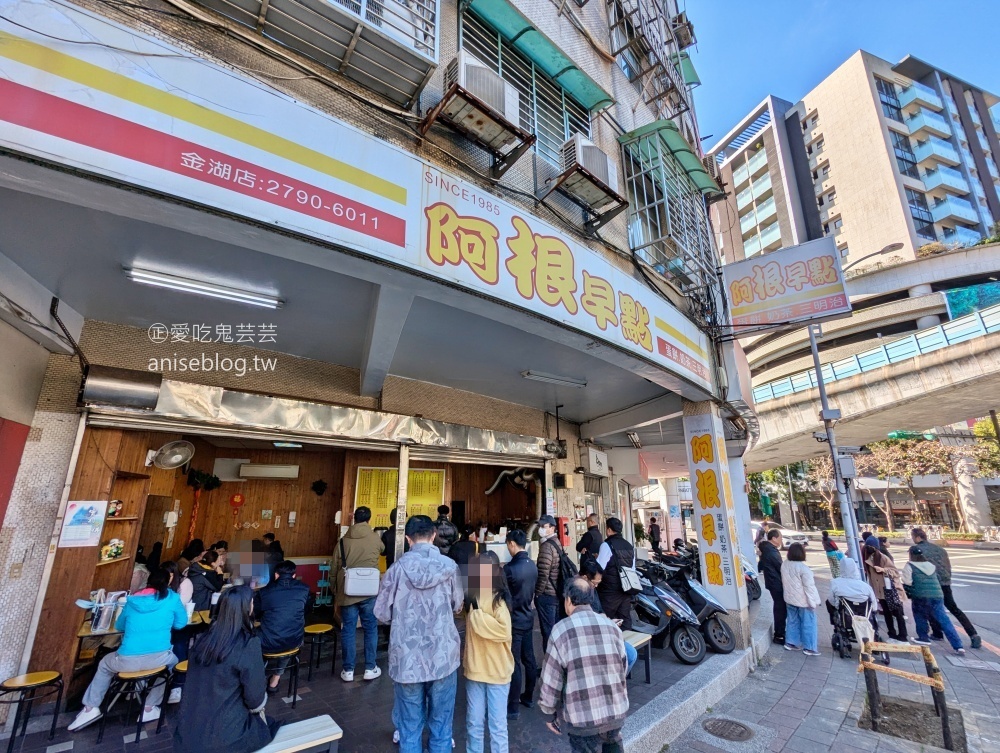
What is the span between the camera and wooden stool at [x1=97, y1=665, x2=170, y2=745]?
13.0ft

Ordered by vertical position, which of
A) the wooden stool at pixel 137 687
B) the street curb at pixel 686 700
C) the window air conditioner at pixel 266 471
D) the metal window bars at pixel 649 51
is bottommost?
the street curb at pixel 686 700

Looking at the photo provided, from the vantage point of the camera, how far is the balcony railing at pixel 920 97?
41125 mm

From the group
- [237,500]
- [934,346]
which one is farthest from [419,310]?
[934,346]

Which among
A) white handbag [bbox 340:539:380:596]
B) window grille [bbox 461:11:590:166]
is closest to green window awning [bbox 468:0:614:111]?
window grille [bbox 461:11:590:166]

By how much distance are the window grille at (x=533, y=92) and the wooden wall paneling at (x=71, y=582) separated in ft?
21.1

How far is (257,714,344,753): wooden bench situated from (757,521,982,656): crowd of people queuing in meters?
6.86

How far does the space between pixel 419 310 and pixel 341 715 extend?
4.10 metres

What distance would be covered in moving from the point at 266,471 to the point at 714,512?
8.34 metres

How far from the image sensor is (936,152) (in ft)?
131

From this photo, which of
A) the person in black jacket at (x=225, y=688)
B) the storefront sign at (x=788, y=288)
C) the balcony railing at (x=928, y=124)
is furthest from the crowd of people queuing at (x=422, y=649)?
the balcony railing at (x=928, y=124)

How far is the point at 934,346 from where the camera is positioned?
680 inches

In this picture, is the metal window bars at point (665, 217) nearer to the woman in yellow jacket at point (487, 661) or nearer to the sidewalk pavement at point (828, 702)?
the woman in yellow jacket at point (487, 661)

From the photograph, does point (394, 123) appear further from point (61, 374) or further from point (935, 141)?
point (935, 141)

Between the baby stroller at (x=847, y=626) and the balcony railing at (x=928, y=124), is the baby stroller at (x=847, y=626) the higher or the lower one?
the lower one
